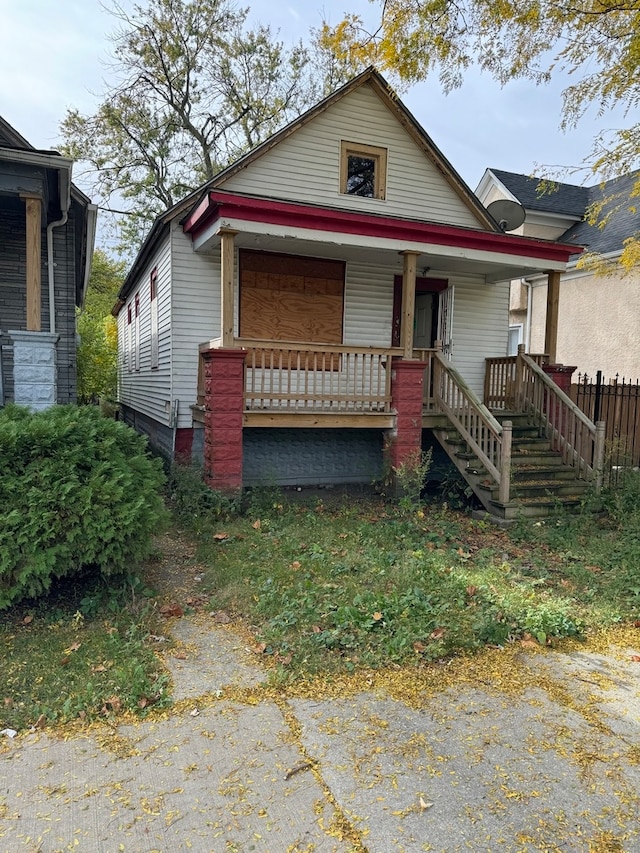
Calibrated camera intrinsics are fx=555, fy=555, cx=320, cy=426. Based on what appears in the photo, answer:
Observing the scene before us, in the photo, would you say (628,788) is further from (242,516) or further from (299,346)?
(299,346)

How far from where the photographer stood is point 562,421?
9.18 meters

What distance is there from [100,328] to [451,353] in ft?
61.2

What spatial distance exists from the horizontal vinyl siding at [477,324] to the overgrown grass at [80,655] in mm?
8134

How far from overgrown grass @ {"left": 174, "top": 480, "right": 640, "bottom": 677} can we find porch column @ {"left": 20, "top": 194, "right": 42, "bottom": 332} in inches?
124

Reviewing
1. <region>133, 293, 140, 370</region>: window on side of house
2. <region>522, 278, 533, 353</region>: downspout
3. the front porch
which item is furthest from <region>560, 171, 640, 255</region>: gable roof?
<region>133, 293, 140, 370</region>: window on side of house

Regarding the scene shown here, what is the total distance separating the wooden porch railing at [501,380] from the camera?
34.1 feet

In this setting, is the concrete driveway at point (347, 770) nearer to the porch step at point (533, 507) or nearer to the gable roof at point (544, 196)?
the porch step at point (533, 507)

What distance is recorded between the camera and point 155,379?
11242 millimetres

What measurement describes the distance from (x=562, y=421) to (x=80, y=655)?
7.97 meters

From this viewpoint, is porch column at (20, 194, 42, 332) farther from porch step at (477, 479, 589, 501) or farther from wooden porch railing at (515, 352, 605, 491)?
wooden porch railing at (515, 352, 605, 491)

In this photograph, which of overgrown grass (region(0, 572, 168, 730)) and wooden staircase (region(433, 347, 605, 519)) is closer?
overgrown grass (region(0, 572, 168, 730))

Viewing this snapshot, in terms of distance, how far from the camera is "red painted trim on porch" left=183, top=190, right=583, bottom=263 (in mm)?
7469

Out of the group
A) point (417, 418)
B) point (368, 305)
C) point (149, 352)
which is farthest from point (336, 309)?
point (149, 352)

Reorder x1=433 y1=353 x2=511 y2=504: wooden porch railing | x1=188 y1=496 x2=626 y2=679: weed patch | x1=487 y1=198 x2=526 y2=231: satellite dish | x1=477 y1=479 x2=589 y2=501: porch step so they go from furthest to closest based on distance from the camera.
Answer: x1=487 y1=198 x2=526 y2=231: satellite dish → x1=477 y1=479 x2=589 y2=501: porch step → x1=433 y1=353 x2=511 y2=504: wooden porch railing → x1=188 y1=496 x2=626 y2=679: weed patch
